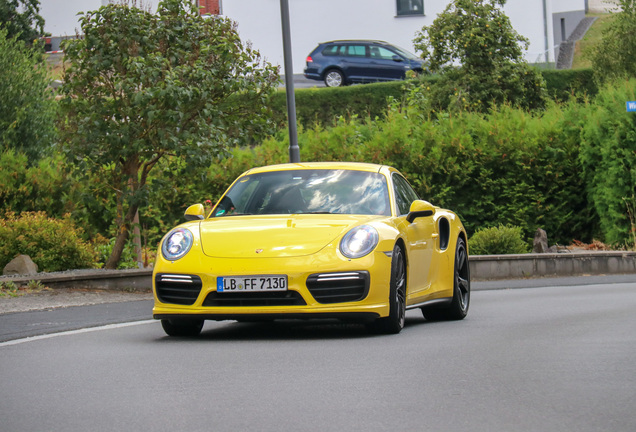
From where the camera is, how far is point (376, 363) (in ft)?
24.4

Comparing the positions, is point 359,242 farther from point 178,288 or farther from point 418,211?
point 178,288

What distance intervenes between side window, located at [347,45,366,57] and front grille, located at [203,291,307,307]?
123ft

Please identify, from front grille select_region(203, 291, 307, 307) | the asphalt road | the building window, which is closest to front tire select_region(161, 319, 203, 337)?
the asphalt road

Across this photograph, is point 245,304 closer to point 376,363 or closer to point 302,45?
point 376,363

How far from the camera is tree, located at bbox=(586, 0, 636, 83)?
3591cm

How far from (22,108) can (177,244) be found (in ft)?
53.9

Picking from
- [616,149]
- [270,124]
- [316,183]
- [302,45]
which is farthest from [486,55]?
[302,45]

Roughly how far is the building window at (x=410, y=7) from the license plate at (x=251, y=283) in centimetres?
5248

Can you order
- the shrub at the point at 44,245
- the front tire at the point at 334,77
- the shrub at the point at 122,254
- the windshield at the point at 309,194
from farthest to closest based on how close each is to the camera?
the front tire at the point at 334,77 < the shrub at the point at 122,254 < the shrub at the point at 44,245 < the windshield at the point at 309,194

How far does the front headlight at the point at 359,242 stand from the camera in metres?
8.73

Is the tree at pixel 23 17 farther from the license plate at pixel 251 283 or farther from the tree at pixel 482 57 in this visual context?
the license plate at pixel 251 283

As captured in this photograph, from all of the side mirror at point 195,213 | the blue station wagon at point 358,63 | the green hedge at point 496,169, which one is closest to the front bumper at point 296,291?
the side mirror at point 195,213

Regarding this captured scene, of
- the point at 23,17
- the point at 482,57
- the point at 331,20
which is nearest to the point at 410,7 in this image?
the point at 331,20

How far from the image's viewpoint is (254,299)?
868 centimetres
